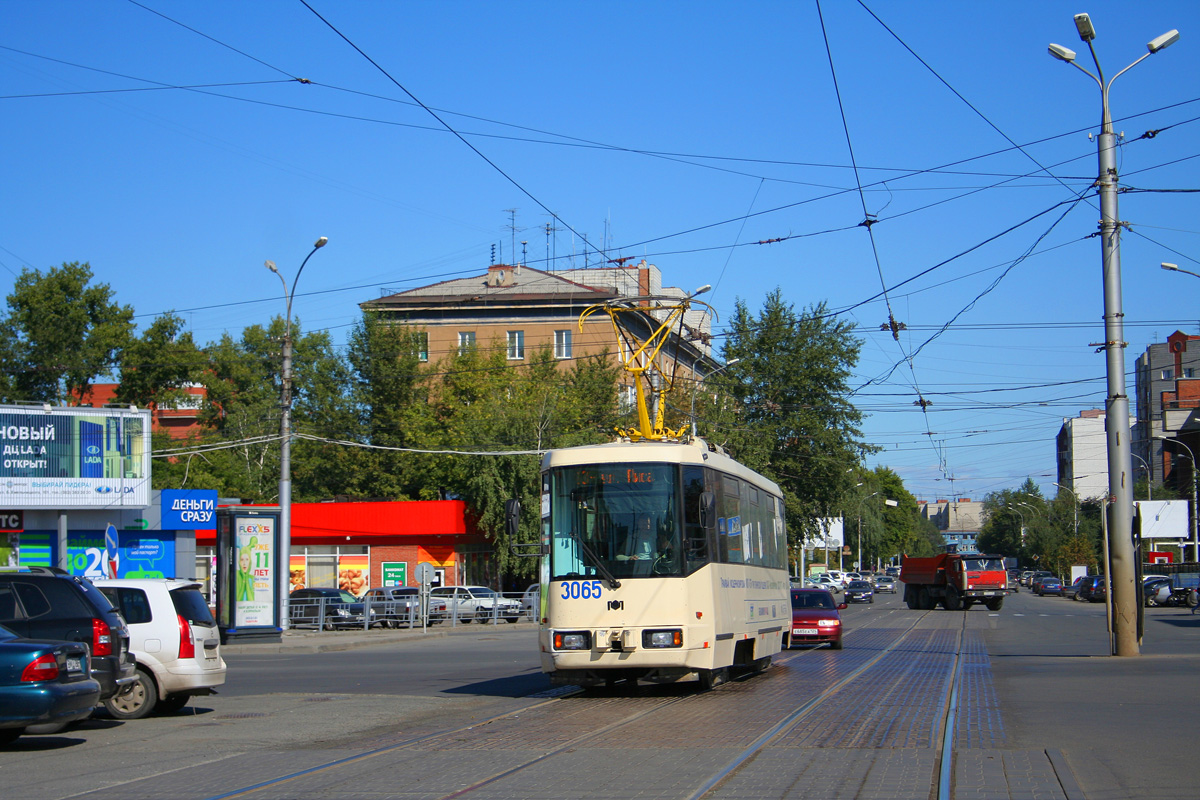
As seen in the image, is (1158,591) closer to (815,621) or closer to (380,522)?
(815,621)

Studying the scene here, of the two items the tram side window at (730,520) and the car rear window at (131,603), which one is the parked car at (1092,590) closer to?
the tram side window at (730,520)

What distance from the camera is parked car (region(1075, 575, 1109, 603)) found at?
61487 millimetres

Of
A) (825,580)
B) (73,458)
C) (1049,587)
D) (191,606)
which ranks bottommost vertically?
(1049,587)

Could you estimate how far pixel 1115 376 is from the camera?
21281mm

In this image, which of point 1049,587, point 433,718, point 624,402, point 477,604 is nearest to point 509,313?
point 624,402

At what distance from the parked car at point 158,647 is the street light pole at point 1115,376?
15.5 metres

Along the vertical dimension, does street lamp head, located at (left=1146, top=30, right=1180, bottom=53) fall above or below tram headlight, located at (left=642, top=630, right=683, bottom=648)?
above

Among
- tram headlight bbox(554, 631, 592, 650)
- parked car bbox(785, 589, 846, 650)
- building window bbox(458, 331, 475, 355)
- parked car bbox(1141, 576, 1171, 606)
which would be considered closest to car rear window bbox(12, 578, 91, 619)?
tram headlight bbox(554, 631, 592, 650)

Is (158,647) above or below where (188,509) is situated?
below

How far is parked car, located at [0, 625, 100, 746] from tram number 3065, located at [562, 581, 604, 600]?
573cm

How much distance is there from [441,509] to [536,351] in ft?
71.0

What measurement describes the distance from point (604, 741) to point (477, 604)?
32.7 metres

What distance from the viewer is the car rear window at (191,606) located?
45.1 ft

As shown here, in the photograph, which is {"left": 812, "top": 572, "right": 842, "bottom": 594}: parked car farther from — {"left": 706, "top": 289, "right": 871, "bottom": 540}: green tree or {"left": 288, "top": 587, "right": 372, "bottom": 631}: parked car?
{"left": 288, "top": 587, "right": 372, "bottom": 631}: parked car
